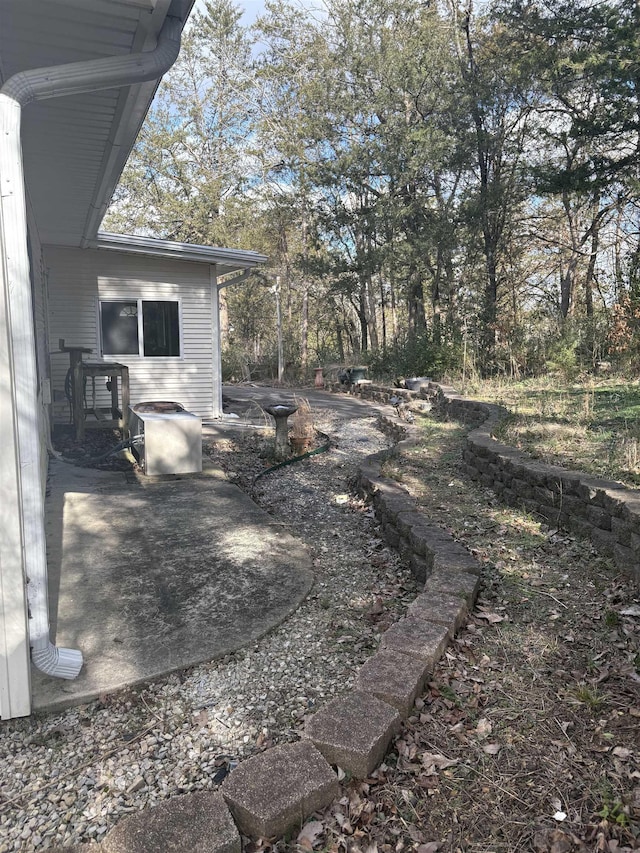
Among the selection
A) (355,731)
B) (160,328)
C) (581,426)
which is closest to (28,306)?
(355,731)

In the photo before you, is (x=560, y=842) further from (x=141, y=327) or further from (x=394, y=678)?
(x=141, y=327)

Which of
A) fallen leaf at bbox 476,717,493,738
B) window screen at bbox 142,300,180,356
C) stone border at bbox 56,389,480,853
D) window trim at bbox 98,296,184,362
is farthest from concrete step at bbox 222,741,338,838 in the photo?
window screen at bbox 142,300,180,356

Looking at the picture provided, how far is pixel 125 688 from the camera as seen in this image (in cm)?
223

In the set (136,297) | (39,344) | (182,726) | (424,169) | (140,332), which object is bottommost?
(182,726)

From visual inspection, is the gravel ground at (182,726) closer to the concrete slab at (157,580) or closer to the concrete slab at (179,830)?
the concrete slab at (157,580)

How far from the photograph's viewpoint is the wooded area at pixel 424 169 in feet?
34.4

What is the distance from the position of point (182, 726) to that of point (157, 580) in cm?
122

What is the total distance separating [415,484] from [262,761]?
335 centimetres

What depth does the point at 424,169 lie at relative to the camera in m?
15.0

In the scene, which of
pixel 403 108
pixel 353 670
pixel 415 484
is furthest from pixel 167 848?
pixel 403 108

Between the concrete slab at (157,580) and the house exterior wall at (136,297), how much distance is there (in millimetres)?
4210

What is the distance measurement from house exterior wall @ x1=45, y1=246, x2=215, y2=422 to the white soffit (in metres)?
2.01

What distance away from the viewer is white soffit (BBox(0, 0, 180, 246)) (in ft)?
7.75

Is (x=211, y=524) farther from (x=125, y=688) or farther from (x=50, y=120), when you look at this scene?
(x=50, y=120)
